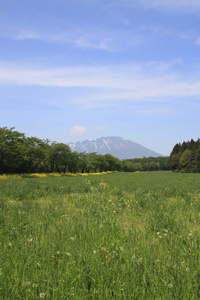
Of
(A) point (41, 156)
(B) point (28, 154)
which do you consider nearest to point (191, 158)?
(A) point (41, 156)

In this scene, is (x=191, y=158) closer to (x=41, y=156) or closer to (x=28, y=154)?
(x=41, y=156)

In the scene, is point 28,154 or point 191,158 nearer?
point 28,154

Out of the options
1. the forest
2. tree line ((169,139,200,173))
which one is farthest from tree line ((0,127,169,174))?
tree line ((169,139,200,173))

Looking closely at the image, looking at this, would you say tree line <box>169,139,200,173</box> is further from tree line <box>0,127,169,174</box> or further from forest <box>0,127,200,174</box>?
tree line <box>0,127,169,174</box>

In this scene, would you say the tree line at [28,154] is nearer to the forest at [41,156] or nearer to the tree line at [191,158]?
the forest at [41,156]

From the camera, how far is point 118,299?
232 cm

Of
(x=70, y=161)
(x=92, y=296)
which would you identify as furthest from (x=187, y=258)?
(x=70, y=161)

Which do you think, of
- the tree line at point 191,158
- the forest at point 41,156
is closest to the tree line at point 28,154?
the forest at point 41,156

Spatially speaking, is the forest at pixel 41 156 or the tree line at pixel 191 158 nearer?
the forest at pixel 41 156

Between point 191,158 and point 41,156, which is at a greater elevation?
point 191,158

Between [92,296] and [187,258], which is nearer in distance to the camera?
[92,296]

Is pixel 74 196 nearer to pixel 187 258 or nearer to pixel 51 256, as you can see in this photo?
pixel 51 256

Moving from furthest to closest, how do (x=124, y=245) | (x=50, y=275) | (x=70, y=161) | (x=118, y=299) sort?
(x=70, y=161) → (x=124, y=245) → (x=50, y=275) → (x=118, y=299)

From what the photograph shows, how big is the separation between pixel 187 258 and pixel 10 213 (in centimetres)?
483
